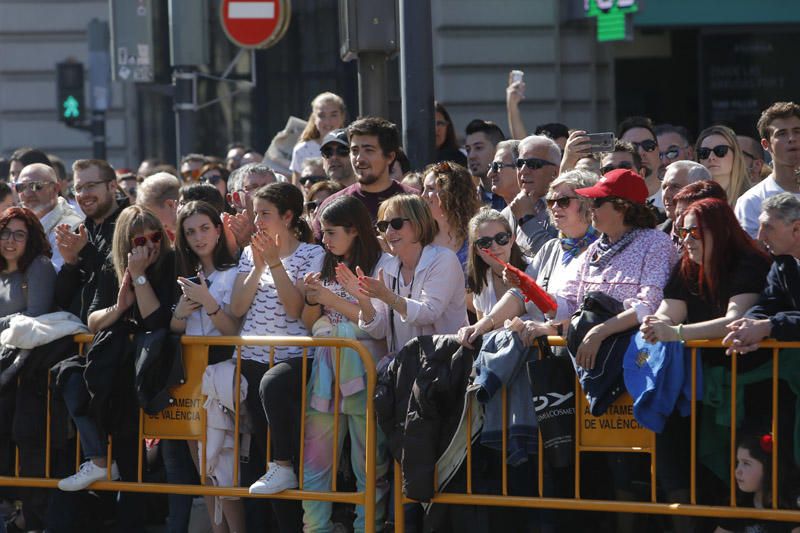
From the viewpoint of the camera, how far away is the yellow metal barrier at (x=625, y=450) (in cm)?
627

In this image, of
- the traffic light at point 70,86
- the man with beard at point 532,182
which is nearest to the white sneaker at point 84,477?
the man with beard at point 532,182

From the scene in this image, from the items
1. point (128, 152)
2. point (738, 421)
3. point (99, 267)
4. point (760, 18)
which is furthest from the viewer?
point (128, 152)

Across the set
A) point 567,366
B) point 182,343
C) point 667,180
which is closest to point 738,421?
point 567,366

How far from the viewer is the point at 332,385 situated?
7090 mm

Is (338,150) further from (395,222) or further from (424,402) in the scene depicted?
(424,402)

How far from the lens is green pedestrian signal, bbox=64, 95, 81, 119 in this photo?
1739 cm

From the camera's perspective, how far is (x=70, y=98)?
17.4 metres

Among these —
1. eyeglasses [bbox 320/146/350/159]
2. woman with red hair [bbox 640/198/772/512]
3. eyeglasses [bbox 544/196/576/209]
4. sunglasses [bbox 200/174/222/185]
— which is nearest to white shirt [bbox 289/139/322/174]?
sunglasses [bbox 200/174/222/185]

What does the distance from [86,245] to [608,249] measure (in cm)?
319

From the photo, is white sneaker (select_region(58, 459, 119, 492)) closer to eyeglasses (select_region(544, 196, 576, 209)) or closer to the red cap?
eyeglasses (select_region(544, 196, 576, 209))

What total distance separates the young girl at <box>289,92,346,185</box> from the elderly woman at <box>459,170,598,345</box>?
154 inches

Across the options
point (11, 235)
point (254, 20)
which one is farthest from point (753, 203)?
point (254, 20)

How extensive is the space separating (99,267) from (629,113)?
11.4 m

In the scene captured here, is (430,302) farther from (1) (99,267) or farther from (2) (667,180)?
(1) (99,267)
